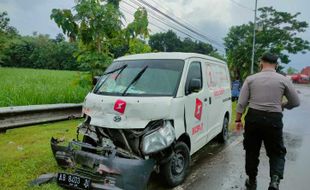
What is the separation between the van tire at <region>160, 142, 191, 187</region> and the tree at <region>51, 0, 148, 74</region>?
5299mm

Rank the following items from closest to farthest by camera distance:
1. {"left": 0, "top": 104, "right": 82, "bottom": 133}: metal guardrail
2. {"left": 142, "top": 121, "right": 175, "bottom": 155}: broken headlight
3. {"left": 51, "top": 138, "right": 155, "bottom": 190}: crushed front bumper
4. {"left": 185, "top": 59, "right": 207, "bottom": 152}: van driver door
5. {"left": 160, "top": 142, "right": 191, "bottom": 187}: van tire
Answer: {"left": 51, "top": 138, "right": 155, "bottom": 190}: crushed front bumper
{"left": 142, "top": 121, "right": 175, "bottom": 155}: broken headlight
{"left": 160, "top": 142, "right": 191, "bottom": 187}: van tire
{"left": 185, "top": 59, "right": 207, "bottom": 152}: van driver door
{"left": 0, "top": 104, "right": 82, "bottom": 133}: metal guardrail

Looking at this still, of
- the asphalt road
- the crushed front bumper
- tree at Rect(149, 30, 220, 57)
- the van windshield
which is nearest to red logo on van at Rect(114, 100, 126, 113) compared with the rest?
the van windshield

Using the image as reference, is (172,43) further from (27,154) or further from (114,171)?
(114,171)

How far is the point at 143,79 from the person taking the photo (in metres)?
5.07

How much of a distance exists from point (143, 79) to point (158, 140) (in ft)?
4.37

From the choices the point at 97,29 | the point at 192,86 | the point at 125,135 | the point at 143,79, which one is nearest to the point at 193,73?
the point at 192,86

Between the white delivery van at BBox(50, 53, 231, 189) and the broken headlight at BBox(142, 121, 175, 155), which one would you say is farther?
the white delivery van at BBox(50, 53, 231, 189)

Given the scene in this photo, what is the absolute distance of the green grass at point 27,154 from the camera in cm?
443

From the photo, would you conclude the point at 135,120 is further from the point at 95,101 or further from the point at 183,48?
the point at 183,48

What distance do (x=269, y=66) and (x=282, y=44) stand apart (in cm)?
3169

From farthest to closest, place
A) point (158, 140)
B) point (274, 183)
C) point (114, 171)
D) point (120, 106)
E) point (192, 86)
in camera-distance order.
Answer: point (192, 86), point (120, 106), point (274, 183), point (158, 140), point (114, 171)

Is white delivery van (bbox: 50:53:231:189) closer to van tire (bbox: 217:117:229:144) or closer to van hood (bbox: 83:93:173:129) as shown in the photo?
van hood (bbox: 83:93:173:129)

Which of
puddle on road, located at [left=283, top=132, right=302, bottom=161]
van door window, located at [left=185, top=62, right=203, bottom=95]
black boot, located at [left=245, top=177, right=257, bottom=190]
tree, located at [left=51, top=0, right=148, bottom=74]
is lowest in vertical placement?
puddle on road, located at [left=283, top=132, right=302, bottom=161]

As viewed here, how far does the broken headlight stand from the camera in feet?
13.3
